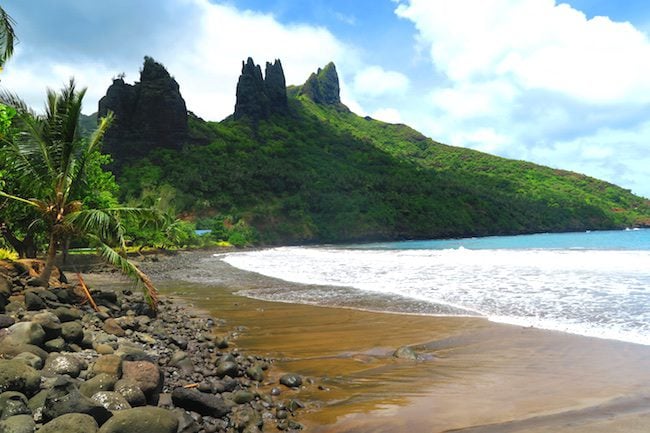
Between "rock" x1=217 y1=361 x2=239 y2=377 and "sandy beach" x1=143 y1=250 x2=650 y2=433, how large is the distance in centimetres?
89

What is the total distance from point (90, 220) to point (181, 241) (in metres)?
39.9

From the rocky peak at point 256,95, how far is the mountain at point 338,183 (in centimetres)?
29

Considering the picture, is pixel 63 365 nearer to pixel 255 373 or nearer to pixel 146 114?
pixel 255 373

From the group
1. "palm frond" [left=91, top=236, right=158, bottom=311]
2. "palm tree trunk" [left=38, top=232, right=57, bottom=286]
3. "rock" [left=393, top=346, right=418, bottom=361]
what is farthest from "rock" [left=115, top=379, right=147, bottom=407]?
"palm tree trunk" [left=38, top=232, right=57, bottom=286]

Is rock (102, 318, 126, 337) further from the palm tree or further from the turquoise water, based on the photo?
the turquoise water

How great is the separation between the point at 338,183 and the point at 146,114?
41.2 m

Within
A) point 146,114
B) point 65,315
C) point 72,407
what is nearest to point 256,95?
point 146,114

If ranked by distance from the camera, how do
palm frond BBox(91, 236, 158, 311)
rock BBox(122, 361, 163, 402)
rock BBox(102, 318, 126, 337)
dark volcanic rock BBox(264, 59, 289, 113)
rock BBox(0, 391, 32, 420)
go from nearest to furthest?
rock BBox(0, 391, 32, 420) < rock BBox(122, 361, 163, 402) < rock BBox(102, 318, 126, 337) < palm frond BBox(91, 236, 158, 311) < dark volcanic rock BBox(264, 59, 289, 113)

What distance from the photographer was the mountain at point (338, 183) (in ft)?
241

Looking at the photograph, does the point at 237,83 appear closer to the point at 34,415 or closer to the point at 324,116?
the point at 324,116

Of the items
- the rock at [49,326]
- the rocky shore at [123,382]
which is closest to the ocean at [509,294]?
the rocky shore at [123,382]

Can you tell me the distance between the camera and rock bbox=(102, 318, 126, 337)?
866 centimetres

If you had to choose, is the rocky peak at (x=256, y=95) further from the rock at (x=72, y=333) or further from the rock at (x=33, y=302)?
the rock at (x=72, y=333)

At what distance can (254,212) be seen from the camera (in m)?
70.6
